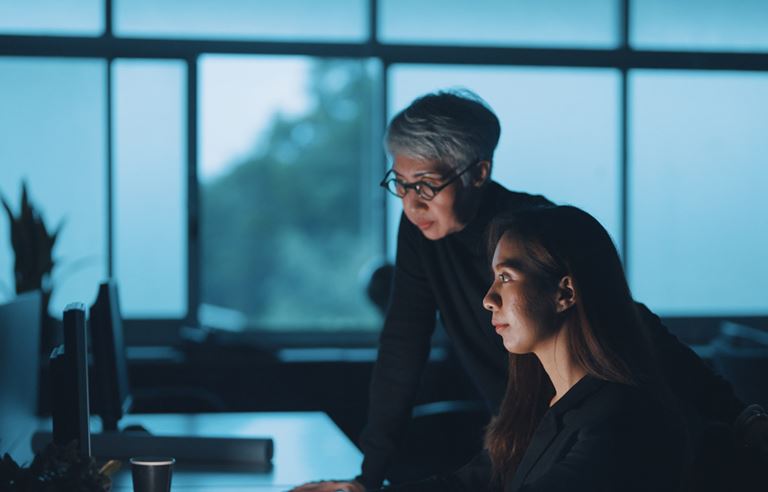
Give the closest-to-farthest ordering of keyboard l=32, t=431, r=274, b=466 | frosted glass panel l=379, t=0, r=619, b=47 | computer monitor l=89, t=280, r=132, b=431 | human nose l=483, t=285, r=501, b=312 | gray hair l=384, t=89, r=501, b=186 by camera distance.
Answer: human nose l=483, t=285, r=501, b=312 < gray hair l=384, t=89, r=501, b=186 < keyboard l=32, t=431, r=274, b=466 < computer monitor l=89, t=280, r=132, b=431 < frosted glass panel l=379, t=0, r=619, b=47

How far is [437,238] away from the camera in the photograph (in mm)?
2455

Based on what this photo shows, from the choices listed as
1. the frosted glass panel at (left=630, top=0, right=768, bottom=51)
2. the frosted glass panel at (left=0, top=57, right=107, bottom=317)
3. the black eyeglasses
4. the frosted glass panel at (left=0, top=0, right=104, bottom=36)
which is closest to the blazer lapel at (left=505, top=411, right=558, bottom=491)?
the black eyeglasses

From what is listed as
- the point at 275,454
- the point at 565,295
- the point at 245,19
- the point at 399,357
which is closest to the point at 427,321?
the point at 399,357

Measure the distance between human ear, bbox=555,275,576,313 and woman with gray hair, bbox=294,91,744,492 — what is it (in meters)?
0.51

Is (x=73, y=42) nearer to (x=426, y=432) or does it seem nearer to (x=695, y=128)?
(x=426, y=432)

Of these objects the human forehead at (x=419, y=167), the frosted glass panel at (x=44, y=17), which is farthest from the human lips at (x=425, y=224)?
the frosted glass panel at (x=44, y=17)

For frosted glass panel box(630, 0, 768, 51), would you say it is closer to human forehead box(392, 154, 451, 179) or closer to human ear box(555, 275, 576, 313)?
human forehead box(392, 154, 451, 179)

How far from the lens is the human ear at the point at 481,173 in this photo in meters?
2.41

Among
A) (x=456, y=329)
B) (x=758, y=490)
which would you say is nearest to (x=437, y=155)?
(x=456, y=329)

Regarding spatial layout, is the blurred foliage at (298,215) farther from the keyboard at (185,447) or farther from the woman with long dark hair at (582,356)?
the woman with long dark hair at (582,356)

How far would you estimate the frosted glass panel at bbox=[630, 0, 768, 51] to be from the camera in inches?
244

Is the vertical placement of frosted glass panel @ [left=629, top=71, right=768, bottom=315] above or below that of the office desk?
above

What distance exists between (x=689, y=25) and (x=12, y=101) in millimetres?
3802

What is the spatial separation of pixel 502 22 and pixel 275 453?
381 cm
